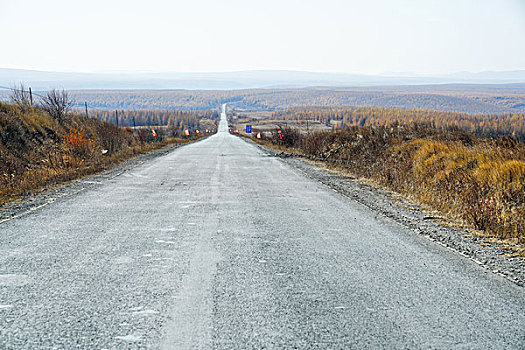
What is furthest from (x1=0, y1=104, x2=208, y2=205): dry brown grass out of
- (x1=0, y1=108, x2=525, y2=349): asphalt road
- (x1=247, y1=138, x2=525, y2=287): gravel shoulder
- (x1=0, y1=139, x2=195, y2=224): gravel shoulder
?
(x1=247, y1=138, x2=525, y2=287): gravel shoulder

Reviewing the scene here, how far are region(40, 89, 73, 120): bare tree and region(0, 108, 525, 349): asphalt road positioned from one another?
1842cm

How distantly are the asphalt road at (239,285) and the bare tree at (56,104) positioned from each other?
18.4m

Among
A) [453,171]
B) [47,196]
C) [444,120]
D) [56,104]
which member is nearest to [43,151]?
[56,104]

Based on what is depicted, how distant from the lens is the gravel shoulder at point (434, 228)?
5.26 metres

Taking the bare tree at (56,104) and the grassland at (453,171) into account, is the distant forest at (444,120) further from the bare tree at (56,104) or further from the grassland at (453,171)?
the bare tree at (56,104)

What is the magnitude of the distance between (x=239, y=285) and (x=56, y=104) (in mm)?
24015

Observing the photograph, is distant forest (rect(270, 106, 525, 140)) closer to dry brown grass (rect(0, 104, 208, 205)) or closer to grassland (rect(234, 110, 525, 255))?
grassland (rect(234, 110, 525, 255))

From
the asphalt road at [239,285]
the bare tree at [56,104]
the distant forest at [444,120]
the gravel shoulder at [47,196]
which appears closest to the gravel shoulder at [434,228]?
the asphalt road at [239,285]

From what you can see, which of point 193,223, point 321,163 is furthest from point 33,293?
point 321,163

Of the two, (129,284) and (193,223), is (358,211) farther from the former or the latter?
(129,284)

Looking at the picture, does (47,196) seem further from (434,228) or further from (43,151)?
(43,151)

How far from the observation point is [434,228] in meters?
7.14

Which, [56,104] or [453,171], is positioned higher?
[56,104]

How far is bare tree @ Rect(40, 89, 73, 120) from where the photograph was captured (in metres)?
24.3
